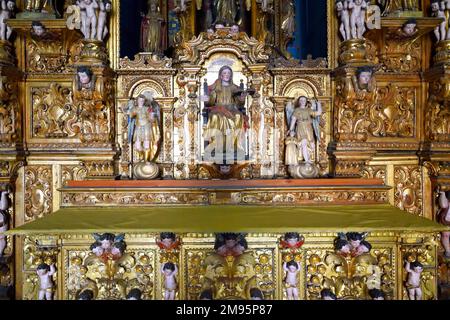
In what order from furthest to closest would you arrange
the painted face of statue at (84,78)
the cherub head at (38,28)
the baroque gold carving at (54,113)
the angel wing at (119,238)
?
the baroque gold carving at (54,113) < the cherub head at (38,28) < the painted face of statue at (84,78) < the angel wing at (119,238)

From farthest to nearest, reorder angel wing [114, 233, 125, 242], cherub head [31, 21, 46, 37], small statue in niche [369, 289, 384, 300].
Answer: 1. cherub head [31, 21, 46, 37]
2. angel wing [114, 233, 125, 242]
3. small statue in niche [369, 289, 384, 300]

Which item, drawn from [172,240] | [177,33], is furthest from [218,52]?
[172,240]

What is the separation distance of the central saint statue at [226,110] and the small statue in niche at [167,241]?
1.70 m

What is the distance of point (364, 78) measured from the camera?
19.4ft

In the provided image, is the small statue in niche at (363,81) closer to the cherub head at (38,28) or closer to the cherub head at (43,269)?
the cherub head at (38,28)

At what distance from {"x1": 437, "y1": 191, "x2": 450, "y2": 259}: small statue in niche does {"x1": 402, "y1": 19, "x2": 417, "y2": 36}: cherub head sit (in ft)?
8.34

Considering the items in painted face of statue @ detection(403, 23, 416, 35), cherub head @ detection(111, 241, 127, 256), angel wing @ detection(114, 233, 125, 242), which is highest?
painted face of statue @ detection(403, 23, 416, 35)

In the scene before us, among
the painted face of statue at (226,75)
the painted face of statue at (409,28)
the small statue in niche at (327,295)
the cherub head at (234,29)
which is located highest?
the cherub head at (234,29)

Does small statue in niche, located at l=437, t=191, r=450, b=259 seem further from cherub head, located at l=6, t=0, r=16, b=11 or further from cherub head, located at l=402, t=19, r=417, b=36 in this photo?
cherub head, located at l=6, t=0, r=16, b=11

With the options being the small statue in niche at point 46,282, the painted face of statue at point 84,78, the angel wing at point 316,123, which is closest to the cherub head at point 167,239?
the small statue in niche at point 46,282

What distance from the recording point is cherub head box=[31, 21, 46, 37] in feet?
19.7

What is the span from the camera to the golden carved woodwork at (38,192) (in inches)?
253

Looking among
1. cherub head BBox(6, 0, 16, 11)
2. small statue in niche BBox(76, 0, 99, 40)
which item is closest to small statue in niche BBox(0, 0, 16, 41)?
cherub head BBox(6, 0, 16, 11)
